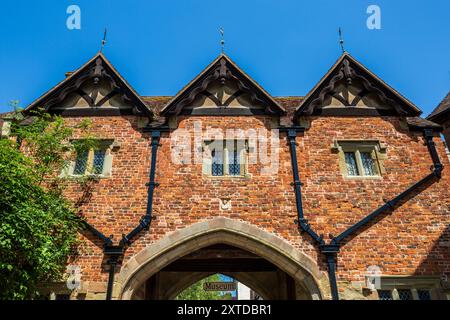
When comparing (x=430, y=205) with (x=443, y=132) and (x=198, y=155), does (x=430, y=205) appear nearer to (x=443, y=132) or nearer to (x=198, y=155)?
(x=443, y=132)

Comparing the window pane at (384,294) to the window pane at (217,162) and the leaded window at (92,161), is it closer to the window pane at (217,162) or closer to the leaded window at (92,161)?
the window pane at (217,162)

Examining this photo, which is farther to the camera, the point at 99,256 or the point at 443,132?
the point at 443,132

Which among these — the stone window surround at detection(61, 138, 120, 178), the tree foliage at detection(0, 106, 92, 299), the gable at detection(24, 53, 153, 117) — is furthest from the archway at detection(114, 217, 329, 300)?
the gable at detection(24, 53, 153, 117)

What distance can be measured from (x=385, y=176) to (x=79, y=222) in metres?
7.72

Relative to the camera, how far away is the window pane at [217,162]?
28.1 feet

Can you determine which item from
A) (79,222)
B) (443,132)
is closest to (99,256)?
(79,222)

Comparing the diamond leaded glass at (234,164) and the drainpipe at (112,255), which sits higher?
the diamond leaded glass at (234,164)

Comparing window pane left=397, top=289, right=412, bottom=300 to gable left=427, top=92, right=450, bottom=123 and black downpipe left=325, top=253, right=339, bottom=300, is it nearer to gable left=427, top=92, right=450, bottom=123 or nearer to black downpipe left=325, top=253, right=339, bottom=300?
black downpipe left=325, top=253, right=339, bottom=300

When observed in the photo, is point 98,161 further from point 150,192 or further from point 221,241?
point 221,241

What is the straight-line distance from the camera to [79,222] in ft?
25.2

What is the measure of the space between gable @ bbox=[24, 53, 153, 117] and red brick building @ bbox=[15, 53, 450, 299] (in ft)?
0.11

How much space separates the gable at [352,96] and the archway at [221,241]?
3694mm

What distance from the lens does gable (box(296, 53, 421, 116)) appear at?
360 inches

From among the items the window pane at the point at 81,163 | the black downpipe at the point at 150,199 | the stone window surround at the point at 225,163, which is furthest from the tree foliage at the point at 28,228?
the stone window surround at the point at 225,163
